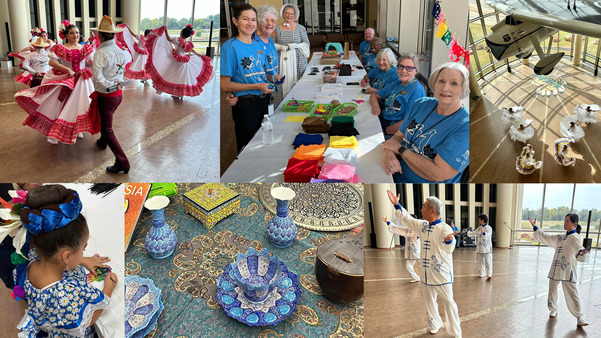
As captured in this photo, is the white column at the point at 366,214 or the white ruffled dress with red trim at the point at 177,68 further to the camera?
the white ruffled dress with red trim at the point at 177,68

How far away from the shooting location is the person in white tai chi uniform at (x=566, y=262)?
206cm

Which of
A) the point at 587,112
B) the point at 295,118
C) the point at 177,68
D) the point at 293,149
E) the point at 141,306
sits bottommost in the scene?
the point at 141,306

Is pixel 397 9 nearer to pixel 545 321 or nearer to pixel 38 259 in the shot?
pixel 545 321

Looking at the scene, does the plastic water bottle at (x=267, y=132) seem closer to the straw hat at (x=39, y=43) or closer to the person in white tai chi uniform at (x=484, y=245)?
the person in white tai chi uniform at (x=484, y=245)

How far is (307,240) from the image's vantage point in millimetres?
2307

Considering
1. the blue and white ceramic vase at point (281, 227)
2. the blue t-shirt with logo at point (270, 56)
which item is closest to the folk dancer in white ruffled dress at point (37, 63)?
the blue t-shirt with logo at point (270, 56)

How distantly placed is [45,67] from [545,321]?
11.8 feet

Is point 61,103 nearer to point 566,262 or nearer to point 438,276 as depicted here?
Answer: point 438,276

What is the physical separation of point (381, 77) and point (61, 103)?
8.16 feet

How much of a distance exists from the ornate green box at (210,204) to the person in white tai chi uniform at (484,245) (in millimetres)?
1150

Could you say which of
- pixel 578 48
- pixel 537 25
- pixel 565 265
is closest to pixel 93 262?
pixel 565 265

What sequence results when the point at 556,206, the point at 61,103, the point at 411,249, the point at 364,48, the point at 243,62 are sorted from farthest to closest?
1. the point at 61,103
2. the point at 243,62
3. the point at 364,48
4. the point at 556,206
5. the point at 411,249

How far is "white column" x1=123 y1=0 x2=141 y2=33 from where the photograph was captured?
2.94 metres

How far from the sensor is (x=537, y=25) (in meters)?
2.22
